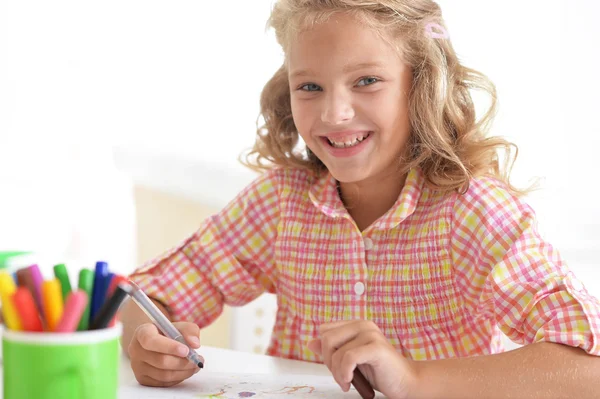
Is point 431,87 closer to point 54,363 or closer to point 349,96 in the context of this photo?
point 349,96

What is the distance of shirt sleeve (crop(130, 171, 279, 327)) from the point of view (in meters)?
1.08

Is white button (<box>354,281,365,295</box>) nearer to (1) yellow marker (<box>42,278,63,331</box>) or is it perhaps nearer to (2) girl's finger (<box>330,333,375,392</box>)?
(2) girl's finger (<box>330,333,375,392</box>)

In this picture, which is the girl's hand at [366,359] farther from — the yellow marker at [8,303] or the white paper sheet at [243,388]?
the yellow marker at [8,303]

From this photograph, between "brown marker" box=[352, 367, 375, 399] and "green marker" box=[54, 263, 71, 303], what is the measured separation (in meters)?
0.27

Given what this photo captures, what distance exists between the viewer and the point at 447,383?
73cm

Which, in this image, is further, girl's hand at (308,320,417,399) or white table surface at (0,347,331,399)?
white table surface at (0,347,331,399)

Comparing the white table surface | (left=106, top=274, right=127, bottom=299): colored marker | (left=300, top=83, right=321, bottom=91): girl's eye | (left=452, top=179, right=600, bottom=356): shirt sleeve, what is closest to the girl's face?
(left=300, top=83, right=321, bottom=91): girl's eye

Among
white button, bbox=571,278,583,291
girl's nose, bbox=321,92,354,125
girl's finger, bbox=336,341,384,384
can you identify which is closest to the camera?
girl's finger, bbox=336,341,384,384

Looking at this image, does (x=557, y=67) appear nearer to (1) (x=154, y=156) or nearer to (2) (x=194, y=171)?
(2) (x=194, y=171)

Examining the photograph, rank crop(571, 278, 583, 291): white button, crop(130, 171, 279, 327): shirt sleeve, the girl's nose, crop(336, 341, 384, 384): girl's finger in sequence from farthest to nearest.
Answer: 1. crop(130, 171, 279, 327): shirt sleeve
2. the girl's nose
3. crop(571, 278, 583, 291): white button
4. crop(336, 341, 384, 384): girl's finger

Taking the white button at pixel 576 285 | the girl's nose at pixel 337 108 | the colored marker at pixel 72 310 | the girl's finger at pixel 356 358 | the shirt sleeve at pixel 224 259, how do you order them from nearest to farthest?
the colored marker at pixel 72 310
the girl's finger at pixel 356 358
the white button at pixel 576 285
the girl's nose at pixel 337 108
the shirt sleeve at pixel 224 259

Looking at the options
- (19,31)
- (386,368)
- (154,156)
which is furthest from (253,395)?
(19,31)

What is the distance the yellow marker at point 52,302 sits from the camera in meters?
0.53

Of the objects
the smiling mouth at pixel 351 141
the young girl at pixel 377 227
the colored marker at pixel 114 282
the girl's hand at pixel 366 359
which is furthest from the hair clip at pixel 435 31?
the colored marker at pixel 114 282
